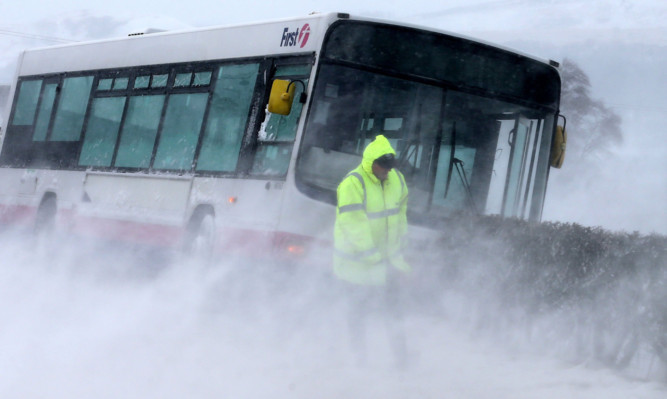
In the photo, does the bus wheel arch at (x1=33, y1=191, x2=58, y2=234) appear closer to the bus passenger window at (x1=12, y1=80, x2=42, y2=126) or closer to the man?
the bus passenger window at (x1=12, y1=80, x2=42, y2=126)

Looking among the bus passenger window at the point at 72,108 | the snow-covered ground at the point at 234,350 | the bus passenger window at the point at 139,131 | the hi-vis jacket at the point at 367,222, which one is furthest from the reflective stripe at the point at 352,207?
the bus passenger window at the point at 72,108

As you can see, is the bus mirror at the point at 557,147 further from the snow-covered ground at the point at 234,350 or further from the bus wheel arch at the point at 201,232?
the bus wheel arch at the point at 201,232

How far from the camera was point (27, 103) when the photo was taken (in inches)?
664

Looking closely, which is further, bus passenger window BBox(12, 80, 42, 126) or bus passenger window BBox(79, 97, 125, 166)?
bus passenger window BBox(12, 80, 42, 126)

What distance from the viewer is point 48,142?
15.8 metres

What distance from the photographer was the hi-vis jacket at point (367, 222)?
8.19 meters

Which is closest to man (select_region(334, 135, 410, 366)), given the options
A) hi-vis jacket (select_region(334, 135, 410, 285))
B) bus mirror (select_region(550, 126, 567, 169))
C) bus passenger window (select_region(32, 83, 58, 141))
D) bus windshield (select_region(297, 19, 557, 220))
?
hi-vis jacket (select_region(334, 135, 410, 285))

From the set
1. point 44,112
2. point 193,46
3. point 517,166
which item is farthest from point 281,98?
point 44,112

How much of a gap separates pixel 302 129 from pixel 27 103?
799 centimetres

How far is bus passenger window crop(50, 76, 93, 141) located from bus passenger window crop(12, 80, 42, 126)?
3.26 ft

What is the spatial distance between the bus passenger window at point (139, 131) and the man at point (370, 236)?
17.3 ft

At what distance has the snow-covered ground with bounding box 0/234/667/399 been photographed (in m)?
7.37

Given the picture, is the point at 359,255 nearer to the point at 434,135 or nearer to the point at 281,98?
the point at 281,98

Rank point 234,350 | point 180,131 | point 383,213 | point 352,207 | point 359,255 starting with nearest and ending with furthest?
point 352,207 → point 359,255 → point 383,213 → point 234,350 → point 180,131
